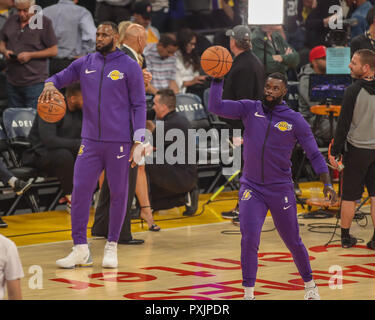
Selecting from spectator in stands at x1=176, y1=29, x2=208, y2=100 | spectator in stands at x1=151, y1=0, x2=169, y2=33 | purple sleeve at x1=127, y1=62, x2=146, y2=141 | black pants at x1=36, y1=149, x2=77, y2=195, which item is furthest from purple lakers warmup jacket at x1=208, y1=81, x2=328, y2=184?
spectator in stands at x1=151, y1=0, x2=169, y2=33

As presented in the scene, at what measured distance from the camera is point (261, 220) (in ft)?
20.1

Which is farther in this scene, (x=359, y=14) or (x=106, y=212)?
(x=359, y=14)

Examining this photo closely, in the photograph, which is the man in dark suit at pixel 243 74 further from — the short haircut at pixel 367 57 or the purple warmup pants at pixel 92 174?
the purple warmup pants at pixel 92 174

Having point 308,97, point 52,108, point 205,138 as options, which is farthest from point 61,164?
point 308,97

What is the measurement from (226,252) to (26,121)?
152 inches

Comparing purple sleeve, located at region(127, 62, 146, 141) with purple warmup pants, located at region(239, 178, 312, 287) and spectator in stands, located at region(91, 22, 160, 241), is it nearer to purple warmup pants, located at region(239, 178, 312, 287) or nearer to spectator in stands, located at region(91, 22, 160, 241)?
spectator in stands, located at region(91, 22, 160, 241)

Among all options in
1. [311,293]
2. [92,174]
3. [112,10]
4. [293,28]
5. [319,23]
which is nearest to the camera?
[311,293]

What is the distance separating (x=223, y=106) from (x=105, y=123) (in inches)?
61.1

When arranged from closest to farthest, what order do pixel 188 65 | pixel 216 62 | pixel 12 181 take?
pixel 216 62 < pixel 12 181 < pixel 188 65

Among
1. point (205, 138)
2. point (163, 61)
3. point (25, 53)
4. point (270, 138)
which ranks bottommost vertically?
point (205, 138)

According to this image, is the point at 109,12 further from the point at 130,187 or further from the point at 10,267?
the point at 10,267

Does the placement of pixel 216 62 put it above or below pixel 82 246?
above

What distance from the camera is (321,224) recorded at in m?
10.0
